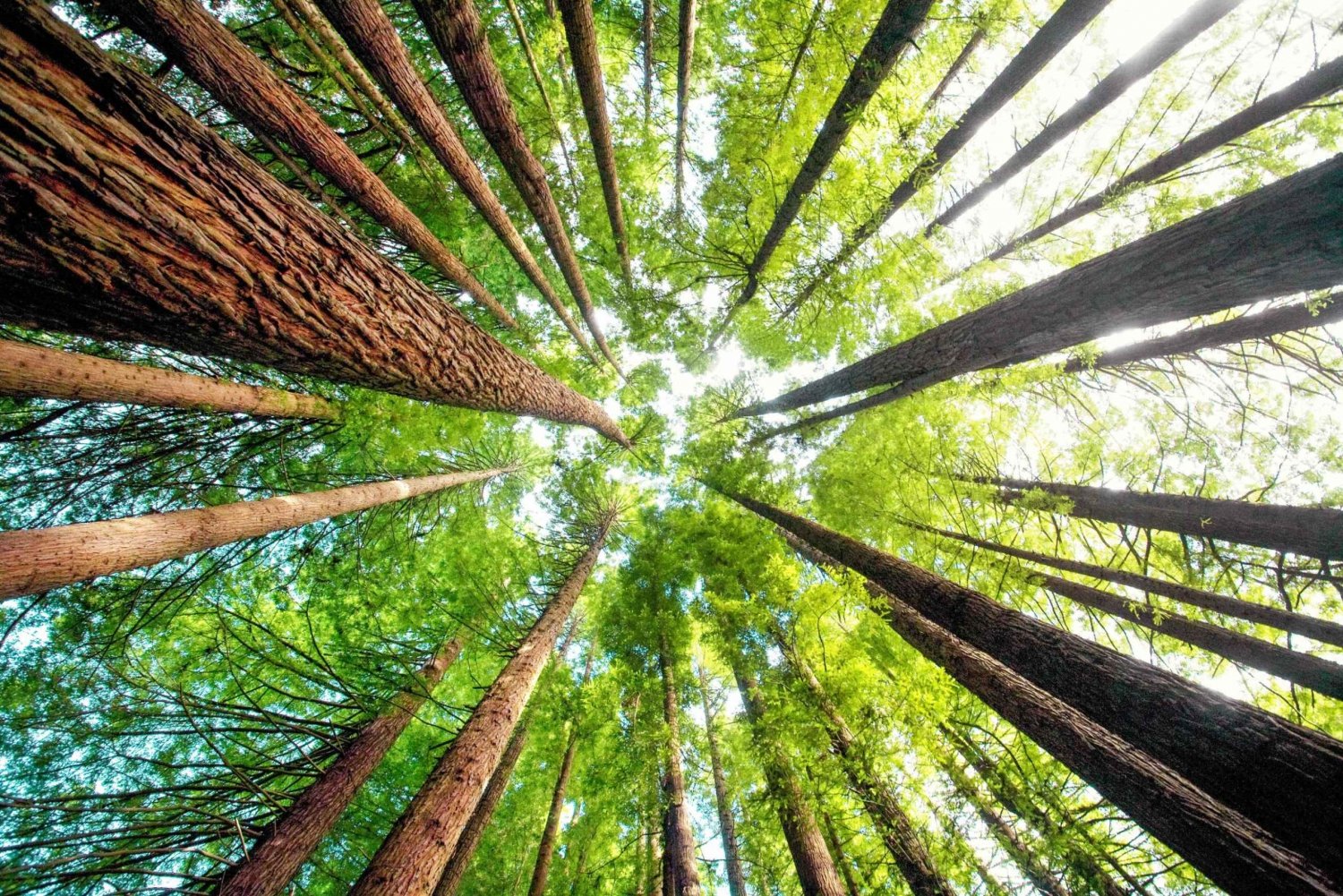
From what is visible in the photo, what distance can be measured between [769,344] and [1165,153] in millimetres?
4968

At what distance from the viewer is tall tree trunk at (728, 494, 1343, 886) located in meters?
1.88

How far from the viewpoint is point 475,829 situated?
6.29 metres

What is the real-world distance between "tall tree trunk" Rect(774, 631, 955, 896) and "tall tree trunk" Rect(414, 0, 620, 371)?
6.66 metres

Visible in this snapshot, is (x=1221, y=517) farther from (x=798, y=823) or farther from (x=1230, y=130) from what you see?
(x=798, y=823)

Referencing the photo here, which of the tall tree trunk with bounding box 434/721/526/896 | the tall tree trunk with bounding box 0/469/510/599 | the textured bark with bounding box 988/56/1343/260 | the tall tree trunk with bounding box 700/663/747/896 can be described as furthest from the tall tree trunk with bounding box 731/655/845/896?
the textured bark with bounding box 988/56/1343/260

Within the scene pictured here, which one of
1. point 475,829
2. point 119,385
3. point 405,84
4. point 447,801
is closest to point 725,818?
point 475,829

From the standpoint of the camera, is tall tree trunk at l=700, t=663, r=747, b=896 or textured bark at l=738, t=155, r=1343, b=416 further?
tall tree trunk at l=700, t=663, r=747, b=896

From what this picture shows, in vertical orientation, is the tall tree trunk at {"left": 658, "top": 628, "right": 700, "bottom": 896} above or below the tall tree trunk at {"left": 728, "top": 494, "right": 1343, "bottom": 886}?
below

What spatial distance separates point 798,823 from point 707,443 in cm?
646

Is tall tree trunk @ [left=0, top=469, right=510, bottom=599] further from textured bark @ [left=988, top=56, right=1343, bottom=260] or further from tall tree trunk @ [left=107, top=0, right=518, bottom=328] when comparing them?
textured bark @ [left=988, top=56, right=1343, bottom=260]

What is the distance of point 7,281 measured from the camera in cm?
99

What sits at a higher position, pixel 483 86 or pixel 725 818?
pixel 483 86

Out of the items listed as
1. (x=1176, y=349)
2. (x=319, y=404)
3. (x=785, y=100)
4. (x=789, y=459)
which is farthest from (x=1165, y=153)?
(x=319, y=404)

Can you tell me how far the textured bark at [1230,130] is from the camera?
12.7 feet
